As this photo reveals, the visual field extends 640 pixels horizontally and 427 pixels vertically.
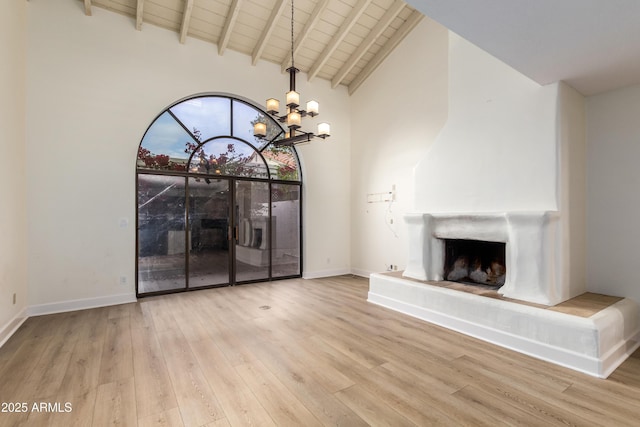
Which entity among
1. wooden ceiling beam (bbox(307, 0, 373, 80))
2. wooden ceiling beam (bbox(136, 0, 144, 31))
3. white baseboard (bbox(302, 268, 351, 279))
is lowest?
white baseboard (bbox(302, 268, 351, 279))

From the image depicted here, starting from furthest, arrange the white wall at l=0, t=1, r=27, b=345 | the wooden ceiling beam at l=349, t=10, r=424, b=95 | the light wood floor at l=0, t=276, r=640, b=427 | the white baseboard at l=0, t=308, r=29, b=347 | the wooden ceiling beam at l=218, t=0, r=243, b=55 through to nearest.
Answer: the wooden ceiling beam at l=349, t=10, r=424, b=95, the wooden ceiling beam at l=218, t=0, r=243, b=55, the white wall at l=0, t=1, r=27, b=345, the white baseboard at l=0, t=308, r=29, b=347, the light wood floor at l=0, t=276, r=640, b=427

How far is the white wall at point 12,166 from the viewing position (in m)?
3.30

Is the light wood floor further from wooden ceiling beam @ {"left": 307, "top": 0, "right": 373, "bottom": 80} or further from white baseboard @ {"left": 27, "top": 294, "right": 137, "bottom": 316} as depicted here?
wooden ceiling beam @ {"left": 307, "top": 0, "right": 373, "bottom": 80}

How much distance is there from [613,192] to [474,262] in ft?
5.74

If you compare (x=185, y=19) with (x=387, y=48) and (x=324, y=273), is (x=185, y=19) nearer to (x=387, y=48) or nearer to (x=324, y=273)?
(x=387, y=48)

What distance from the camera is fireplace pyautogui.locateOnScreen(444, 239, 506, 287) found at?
4086mm

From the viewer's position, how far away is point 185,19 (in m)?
4.74

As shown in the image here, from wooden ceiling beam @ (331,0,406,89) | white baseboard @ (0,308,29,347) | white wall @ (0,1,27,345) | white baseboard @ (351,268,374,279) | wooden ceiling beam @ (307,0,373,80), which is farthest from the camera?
white baseboard @ (351,268,374,279)

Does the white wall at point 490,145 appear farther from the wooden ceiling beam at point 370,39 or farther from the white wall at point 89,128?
the white wall at point 89,128

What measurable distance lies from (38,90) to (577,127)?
6982 mm

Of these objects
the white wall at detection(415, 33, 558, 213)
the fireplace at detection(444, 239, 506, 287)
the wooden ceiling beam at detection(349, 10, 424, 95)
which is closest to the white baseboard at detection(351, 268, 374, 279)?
the fireplace at detection(444, 239, 506, 287)

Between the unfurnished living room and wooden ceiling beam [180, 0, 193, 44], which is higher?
wooden ceiling beam [180, 0, 193, 44]

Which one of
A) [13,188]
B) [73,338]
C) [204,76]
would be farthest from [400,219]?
[13,188]

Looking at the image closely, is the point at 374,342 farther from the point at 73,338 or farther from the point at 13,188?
the point at 13,188
